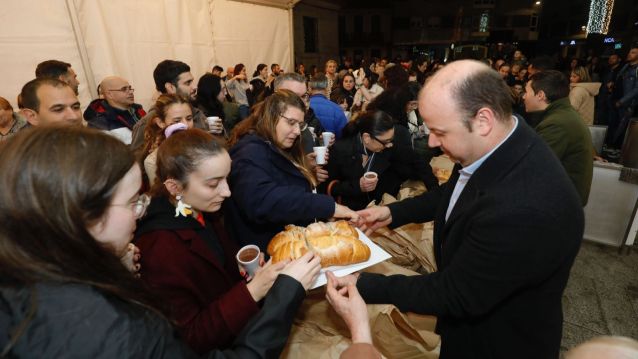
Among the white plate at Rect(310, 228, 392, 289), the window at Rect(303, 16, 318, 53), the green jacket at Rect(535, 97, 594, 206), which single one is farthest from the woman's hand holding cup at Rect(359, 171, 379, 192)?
the window at Rect(303, 16, 318, 53)

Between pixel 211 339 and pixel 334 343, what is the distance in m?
0.55

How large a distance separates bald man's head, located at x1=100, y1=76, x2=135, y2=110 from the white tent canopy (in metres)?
1.55

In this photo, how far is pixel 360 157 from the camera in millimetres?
3152

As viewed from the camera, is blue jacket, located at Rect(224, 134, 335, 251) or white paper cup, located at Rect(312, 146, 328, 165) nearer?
blue jacket, located at Rect(224, 134, 335, 251)

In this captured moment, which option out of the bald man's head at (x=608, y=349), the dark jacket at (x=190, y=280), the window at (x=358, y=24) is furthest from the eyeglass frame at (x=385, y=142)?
the window at (x=358, y=24)

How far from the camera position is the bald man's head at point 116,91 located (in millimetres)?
3629

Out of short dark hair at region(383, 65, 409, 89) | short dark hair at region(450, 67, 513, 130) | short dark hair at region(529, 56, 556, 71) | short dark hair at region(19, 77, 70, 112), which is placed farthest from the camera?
short dark hair at region(383, 65, 409, 89)

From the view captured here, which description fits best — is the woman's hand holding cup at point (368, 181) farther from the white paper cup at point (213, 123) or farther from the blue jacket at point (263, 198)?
the white paper cup at point (213, 123)

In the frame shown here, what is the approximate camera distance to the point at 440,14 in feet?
106

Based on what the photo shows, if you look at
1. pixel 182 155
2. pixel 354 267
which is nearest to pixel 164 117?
pixel 182 155

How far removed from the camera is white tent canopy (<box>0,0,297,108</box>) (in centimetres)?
413

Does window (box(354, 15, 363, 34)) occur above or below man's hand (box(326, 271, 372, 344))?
above

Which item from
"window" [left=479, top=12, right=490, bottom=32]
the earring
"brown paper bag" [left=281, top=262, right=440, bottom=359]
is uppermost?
"window" [left=479, top=12, right=490, bottom=32]

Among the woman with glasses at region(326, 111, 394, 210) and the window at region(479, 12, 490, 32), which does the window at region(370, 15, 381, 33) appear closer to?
the window at region(479, 12, 490, 32)
